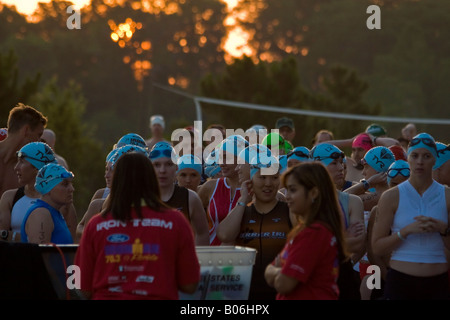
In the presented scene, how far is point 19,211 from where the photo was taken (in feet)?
24.1

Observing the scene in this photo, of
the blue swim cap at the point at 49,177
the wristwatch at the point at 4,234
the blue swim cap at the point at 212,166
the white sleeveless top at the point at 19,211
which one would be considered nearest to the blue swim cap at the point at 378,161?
the blue swim cap at the point at 212,166

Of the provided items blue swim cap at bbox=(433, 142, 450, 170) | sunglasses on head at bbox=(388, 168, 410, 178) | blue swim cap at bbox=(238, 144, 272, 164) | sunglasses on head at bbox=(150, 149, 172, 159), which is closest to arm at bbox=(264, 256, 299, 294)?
blue swim cap at bbox=(238, 144, 272, 164)

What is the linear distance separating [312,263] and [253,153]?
2.42 m

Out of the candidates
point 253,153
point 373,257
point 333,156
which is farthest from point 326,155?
point 373,257

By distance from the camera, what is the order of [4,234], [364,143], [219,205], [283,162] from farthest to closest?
[364,143], [283,162], [219,205], [4,234]

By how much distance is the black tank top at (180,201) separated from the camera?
6.94 metres

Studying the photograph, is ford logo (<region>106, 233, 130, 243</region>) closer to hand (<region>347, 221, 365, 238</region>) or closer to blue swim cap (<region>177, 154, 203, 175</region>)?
hand (<region>347, 221, 365, 238</region>)

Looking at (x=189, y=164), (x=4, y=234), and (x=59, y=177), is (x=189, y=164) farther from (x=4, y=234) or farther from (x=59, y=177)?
(x=4, y=234)

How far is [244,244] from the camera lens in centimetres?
683

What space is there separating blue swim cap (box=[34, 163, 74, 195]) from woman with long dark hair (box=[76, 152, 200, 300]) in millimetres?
1644

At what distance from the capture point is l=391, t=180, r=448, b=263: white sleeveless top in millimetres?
6828

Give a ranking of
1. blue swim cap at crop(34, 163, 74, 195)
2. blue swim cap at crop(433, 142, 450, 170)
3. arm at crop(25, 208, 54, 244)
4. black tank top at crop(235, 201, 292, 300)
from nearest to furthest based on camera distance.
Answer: arm at crop(25, 208, 54, 244)
black tank top at crop(235, 201, 292, 300)
blue swim cap at crop(34, 163, 74, 195)
blue swim cap at crop(433, 142, 450, 170)
